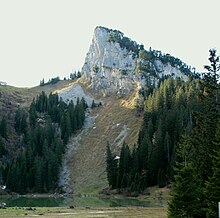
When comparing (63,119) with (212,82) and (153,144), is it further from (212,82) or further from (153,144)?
(212,82)

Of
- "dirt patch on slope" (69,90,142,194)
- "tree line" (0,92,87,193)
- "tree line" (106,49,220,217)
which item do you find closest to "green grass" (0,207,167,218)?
"tree line" (106,49,220,217)

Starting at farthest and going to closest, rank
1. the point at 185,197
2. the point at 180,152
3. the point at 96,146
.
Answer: the point at 96,146 < the point at 180,152 < the point at 185,197

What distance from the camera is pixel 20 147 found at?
18200 cm

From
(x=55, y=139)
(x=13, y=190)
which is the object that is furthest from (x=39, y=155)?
(x=13, y=190)

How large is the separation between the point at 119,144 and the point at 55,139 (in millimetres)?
29375

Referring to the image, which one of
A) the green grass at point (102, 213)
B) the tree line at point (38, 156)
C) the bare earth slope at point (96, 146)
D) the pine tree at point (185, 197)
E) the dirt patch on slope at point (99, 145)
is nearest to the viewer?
the pine tree at point (185, 197)

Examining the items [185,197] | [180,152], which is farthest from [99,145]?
[185,197]

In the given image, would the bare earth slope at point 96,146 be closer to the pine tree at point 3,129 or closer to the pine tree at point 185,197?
the pine tree at point 3,129

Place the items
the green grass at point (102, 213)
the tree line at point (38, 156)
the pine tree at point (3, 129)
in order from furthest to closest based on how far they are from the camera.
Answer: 1. the pine tree at point (3, 129)
2. the tree line at point (38, 156)
3. the green grass at point (102, 213)

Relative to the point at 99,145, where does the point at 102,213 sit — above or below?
below

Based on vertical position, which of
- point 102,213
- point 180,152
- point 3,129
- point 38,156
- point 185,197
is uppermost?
point 3,129

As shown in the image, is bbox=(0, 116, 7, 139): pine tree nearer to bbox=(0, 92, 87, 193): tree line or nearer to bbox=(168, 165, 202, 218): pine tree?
bbox=(0, 92, 87, 193): tree line

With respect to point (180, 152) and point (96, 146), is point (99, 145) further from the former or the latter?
point (180, 152)

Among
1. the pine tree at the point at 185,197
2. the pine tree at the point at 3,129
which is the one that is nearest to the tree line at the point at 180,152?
the pine tree at the point at 185,197
